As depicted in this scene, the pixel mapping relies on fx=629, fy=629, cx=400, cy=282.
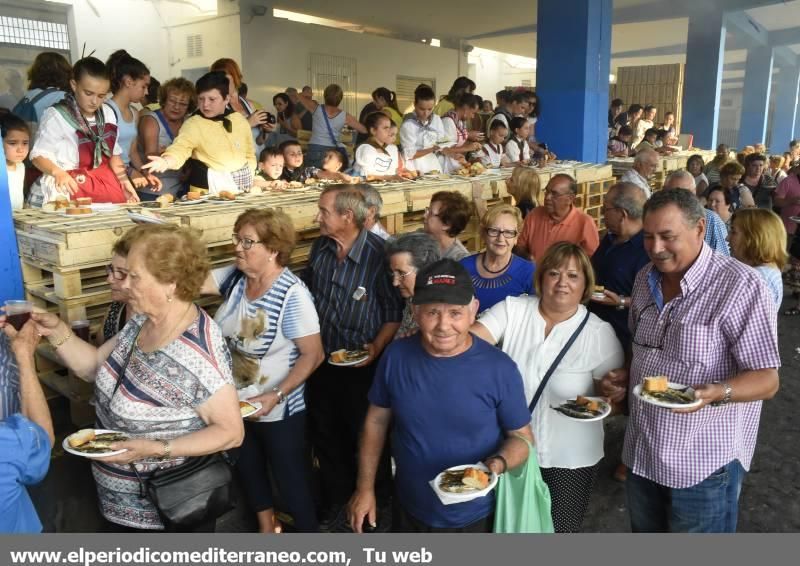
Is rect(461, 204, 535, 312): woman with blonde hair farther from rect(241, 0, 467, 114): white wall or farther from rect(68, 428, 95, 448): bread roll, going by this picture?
rect(241, 0, 467, 114): white wall

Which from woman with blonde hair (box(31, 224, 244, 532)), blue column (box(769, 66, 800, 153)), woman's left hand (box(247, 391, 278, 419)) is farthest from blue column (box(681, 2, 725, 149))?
woman with blonde hair (box(31, 224, 244, 532))

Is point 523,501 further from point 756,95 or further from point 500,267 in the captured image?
point 756,95

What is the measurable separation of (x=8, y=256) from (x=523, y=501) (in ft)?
10.1

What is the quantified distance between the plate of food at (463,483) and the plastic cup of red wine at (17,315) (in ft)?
→ 5.23

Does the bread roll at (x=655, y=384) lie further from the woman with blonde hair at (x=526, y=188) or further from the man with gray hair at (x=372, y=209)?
the woman with blonde hair at (x=526, y=188)

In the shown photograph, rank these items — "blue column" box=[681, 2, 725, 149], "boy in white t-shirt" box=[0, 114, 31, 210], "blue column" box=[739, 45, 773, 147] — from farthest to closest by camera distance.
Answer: "blue column" box=[739, 45, 773, 147] → "blue column" box=[681, 2, 725, 149] → "boy in white t-shirt" box=[0, 114, 31, 210]

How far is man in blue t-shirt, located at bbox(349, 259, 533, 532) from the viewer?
2.18m

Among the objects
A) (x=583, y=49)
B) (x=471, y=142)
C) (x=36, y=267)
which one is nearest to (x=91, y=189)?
(x=36, y=267)

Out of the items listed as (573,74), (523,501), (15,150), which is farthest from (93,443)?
(573,74)

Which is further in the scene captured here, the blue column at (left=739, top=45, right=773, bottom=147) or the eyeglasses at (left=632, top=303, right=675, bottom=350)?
the blue column at (left=739, top=45, right=773, bottom=147)

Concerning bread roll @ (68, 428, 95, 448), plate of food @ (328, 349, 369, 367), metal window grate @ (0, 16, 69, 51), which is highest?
metal window grate @ (0, 16, 69, 51)

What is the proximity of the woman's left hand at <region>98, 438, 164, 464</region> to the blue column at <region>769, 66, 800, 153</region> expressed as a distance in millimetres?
29865

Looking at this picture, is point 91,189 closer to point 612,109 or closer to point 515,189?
point 515,189

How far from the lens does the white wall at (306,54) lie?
13328 mm
